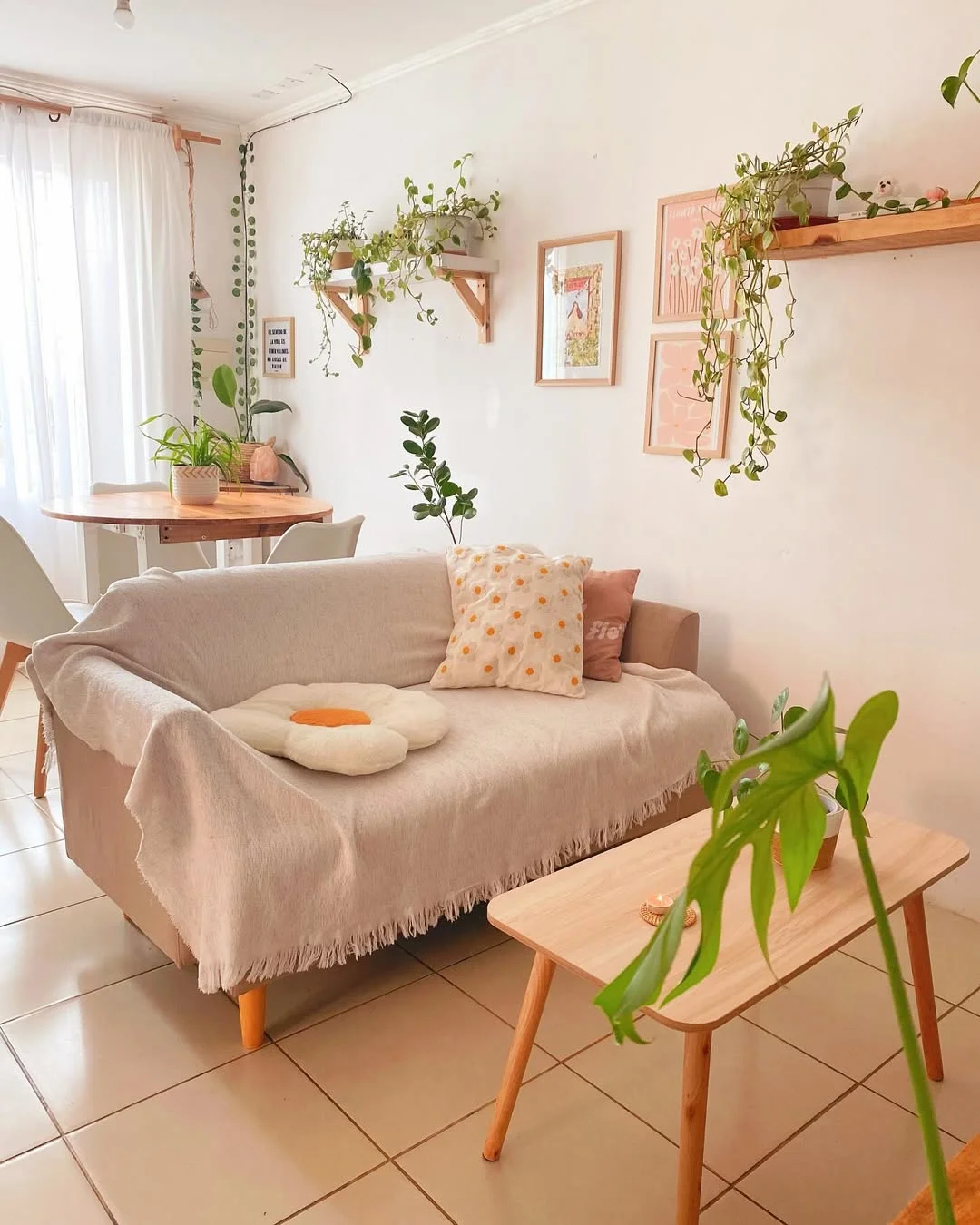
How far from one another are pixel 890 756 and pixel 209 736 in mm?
1738

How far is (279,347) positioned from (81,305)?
0.86 m

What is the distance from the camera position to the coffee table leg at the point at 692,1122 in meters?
1.29

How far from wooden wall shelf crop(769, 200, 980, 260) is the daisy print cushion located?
54.7 inches

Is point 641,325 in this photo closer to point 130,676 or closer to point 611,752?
point 611,752

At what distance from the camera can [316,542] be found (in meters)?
3.16

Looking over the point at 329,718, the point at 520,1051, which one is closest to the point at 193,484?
the point at 329,718

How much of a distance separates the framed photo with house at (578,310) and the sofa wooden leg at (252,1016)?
6.80 ft

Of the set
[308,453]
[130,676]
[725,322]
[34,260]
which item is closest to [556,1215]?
[130,676]

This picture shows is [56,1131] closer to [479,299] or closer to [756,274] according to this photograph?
[756,274]

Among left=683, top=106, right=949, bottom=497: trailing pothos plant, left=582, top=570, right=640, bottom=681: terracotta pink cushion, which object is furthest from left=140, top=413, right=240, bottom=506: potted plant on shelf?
left=683, top=106, right=949, bottom=497: trailing pothos plant

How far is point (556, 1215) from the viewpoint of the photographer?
1516mm

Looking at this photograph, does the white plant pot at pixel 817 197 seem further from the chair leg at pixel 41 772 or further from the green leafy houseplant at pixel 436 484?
the chair leg at pixel 41 772

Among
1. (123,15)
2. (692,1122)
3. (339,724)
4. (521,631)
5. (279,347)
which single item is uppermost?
(123,15)

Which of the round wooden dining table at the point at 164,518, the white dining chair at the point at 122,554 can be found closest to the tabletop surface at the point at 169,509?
the round wooden dining table at the point at 164,518
